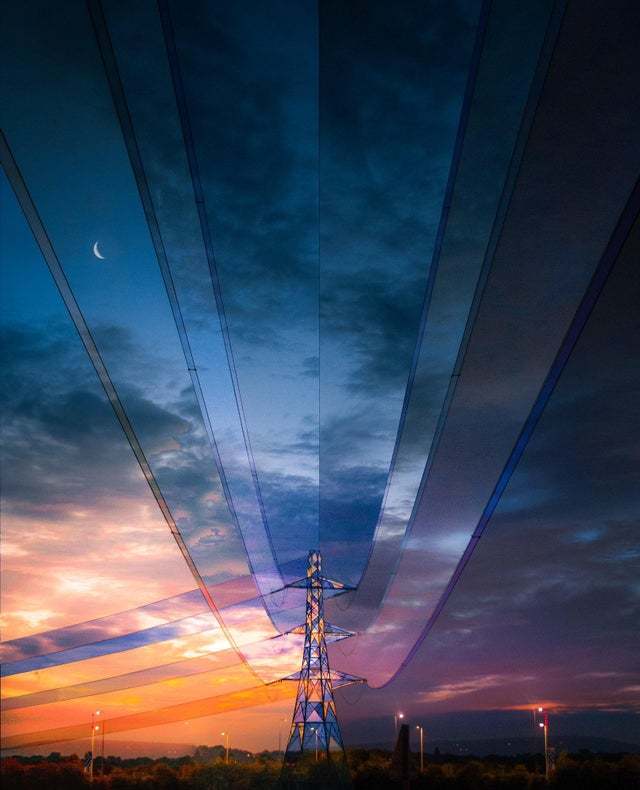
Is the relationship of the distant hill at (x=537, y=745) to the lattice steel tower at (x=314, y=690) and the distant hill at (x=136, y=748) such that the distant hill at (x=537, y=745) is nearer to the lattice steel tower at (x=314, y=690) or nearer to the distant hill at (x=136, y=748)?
the distant hill at (x=136, y=748)

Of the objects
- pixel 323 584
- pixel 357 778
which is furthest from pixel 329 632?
pixel 323 584

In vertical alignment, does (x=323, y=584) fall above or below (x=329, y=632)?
above

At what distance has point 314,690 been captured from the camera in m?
25.2

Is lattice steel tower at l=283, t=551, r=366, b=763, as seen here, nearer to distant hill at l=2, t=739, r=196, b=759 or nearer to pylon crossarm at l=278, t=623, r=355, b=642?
pylon crossarm at l=278, t=623, r=355, b=642

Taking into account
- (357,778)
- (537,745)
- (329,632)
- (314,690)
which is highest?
(329,632)

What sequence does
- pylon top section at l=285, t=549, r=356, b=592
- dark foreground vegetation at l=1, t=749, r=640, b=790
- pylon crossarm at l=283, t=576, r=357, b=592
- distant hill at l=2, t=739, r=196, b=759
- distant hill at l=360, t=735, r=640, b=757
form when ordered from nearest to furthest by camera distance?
pylon top section at l=285, t=549, r=356, b=592 → pylon crossarm at l=283, t=576, r=357, b=592 → dark foreground vegetation at l=1, t=749, r=640, b=790 → distant hill at l=2, t=739, r=196, b=759 → distant hill at l=360, t=735, r=640, b=757

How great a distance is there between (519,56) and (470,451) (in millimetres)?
8945

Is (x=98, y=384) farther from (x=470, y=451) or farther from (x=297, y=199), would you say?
(x=470, y=451)

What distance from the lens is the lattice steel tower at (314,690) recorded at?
23.6 meters

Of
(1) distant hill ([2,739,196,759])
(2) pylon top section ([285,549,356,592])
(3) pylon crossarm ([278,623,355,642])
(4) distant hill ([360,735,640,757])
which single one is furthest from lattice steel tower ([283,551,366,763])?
(4) distant hill ([360,735,640,757])

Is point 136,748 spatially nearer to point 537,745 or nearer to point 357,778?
point 357,778

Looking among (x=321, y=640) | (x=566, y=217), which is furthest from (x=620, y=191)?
(x=321, y=640)

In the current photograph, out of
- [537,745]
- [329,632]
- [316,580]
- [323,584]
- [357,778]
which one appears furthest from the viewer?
[537,745]

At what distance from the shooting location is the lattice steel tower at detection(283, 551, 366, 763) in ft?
77.5
